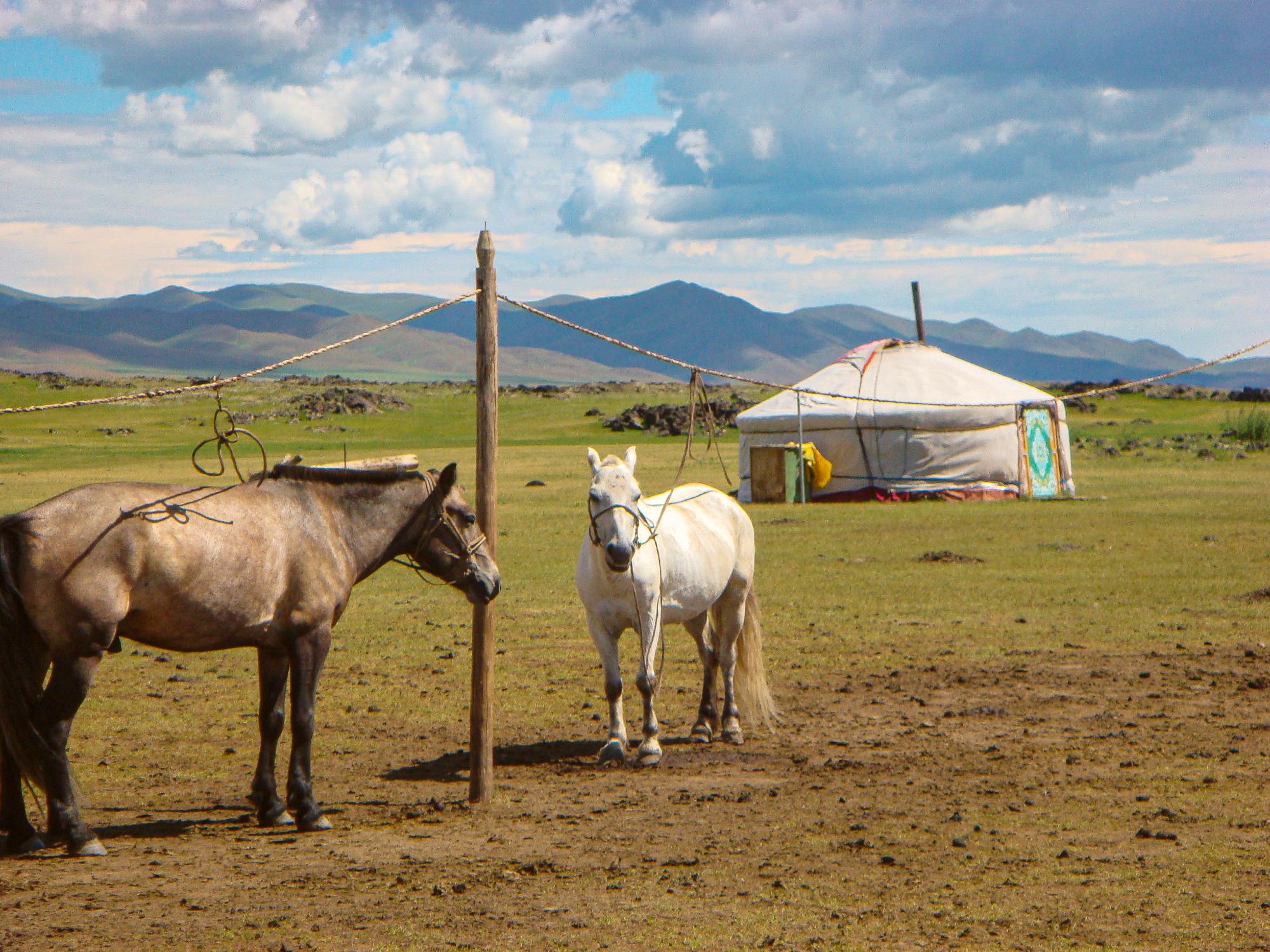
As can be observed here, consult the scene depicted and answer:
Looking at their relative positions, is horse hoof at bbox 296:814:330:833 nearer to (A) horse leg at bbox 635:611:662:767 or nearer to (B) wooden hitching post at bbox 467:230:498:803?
(B) wooden hitching post at bbox 467:230:498:803

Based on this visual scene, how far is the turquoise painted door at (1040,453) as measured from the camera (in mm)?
28062

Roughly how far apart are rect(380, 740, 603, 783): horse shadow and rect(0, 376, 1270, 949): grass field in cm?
4

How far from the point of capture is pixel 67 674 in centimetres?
589

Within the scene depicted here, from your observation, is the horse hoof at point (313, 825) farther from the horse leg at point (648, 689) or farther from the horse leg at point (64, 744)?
the horse leg at point (648, 689)

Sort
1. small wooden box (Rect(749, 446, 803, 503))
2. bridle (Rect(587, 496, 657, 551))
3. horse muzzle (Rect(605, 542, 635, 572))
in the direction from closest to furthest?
1. horse muzzle (Rect(605, 542, 635, 572))
2. bridle (Rect(587, 496, 657, 551))
3. small wooden box (Rect(749, 446, 803, 503))

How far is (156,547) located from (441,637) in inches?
282

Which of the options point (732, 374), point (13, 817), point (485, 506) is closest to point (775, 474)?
point (732, 374)

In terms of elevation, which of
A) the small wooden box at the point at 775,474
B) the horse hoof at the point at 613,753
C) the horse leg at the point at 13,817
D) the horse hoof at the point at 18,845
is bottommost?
the horse hoof at the point at 613,753

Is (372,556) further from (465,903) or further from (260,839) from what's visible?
(465,903)

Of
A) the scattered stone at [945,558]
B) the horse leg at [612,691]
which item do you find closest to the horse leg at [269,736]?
the horse leg at [612,691]

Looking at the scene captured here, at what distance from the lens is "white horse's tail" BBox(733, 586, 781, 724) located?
9250 millimetres

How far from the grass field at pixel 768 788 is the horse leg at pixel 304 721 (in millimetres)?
156

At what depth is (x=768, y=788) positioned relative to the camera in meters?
7.63

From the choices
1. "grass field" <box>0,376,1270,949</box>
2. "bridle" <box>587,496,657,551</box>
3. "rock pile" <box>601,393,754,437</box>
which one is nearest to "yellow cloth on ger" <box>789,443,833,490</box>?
"grass field" <box>0,376,1270,949</box>
